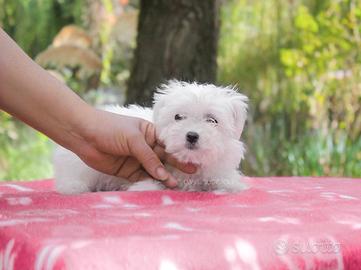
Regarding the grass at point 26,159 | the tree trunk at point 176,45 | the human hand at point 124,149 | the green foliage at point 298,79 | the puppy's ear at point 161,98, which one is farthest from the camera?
the grass at point 26,159

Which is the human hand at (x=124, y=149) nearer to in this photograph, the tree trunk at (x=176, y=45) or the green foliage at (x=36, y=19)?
the tree trunk at (x=176, y=45)

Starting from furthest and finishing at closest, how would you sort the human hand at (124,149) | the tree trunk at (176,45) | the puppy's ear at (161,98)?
the tree trunk at (176,45) < the puppy's ear at (161,98) < the human hand at (124,149)

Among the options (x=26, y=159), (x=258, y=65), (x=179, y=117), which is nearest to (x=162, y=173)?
(x=179, y=117)

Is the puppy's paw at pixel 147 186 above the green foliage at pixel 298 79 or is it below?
below

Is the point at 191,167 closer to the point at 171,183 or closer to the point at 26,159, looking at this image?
the point at 171,183

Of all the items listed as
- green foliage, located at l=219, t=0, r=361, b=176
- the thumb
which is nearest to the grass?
green foliage, located at l=219, t=0, r=361, b=176

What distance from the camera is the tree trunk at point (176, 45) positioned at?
164 inches

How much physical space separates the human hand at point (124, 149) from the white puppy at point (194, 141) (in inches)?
1.8

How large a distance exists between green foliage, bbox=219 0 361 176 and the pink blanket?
3.55m

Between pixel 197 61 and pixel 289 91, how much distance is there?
2.69 m

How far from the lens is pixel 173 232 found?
137 centimetres

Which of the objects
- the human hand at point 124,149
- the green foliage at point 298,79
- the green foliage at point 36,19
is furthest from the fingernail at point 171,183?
the green foliage at point 36,19

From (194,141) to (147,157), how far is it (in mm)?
158

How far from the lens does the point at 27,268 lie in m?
1.24
